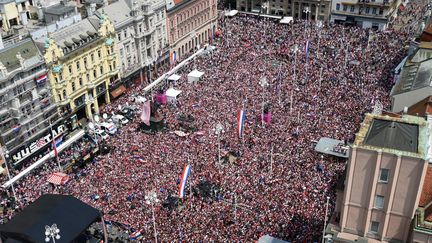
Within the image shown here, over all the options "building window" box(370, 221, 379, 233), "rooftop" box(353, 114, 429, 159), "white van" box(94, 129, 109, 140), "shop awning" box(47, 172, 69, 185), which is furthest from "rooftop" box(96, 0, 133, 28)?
"building window" box(370, 221, 379, 233)

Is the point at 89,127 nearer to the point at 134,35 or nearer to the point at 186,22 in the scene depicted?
the point at 134,35

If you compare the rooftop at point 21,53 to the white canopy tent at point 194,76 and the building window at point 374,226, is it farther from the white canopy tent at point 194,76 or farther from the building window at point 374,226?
the building window at point 374,226

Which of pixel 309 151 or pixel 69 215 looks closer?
pixel 69 215

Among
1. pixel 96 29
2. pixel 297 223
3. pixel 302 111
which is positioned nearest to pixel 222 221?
pixel 297 223

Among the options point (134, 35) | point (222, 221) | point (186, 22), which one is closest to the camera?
point (222, 221)

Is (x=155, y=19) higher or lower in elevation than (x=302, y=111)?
higher

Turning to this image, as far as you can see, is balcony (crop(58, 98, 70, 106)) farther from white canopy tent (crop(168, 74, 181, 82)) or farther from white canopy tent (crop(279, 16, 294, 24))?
white canopy tent (crop(279, 16, 294, 24))

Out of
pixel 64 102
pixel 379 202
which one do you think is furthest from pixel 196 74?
pixel 379 202
